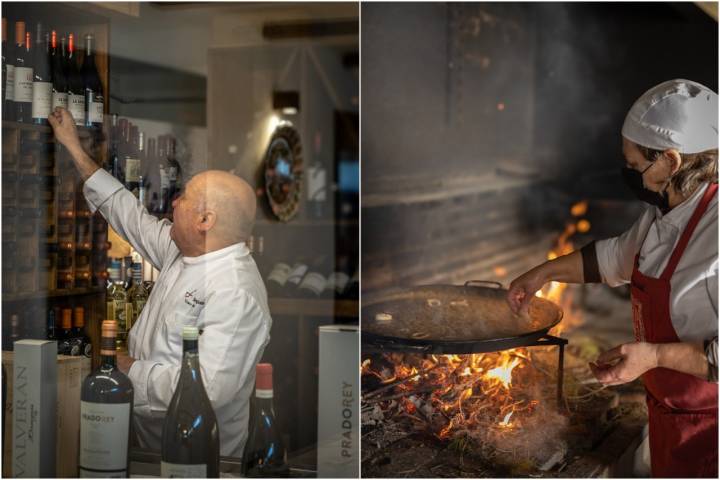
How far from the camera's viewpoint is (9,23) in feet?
7.23

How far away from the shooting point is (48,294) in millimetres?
2229

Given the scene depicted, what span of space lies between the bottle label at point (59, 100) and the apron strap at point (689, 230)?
1506 millimetres

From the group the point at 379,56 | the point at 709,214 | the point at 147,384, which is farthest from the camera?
the point at 379,56

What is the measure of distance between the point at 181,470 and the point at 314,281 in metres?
0.60

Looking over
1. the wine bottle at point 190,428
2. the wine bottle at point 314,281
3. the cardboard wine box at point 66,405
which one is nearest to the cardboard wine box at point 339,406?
the wine bottle at point 314,281

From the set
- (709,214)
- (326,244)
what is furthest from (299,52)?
(709,214)

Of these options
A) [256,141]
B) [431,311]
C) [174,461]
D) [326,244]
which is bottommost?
[174,461]

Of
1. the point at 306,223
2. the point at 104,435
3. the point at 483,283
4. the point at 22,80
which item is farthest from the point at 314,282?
the point at 22,80

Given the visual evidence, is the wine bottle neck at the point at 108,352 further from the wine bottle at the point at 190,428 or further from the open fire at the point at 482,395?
the open fire at the point at 482,395

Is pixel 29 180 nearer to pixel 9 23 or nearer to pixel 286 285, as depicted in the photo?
pixel 9 23

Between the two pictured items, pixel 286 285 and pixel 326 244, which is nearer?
pixel 286 285

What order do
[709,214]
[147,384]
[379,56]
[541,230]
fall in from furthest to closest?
1. [541,230]
2. [379,56]
3. [147,384]
4. [709,214]

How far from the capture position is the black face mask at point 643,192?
204 centimetres

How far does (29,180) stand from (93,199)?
17 centimetres
